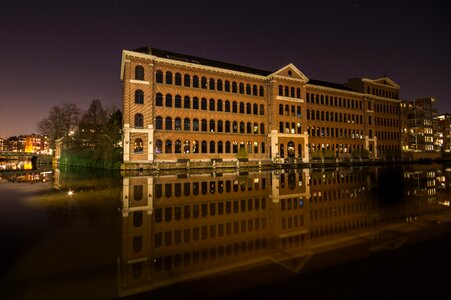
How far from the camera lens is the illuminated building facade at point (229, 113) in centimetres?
3991

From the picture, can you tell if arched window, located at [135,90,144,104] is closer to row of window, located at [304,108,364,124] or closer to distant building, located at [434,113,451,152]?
row of window, located at [304,108,364,124]

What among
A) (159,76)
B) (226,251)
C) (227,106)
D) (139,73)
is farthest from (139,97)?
(226,251)

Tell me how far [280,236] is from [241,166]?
3408 centimetres

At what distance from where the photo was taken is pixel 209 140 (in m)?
45.8

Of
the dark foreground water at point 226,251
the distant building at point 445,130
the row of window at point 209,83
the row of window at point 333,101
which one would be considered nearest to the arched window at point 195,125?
the row of window at point 209,83

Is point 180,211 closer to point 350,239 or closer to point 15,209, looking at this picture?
point 350,239

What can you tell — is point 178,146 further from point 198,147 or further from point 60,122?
point 60,122

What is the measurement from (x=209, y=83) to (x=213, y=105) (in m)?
3.84

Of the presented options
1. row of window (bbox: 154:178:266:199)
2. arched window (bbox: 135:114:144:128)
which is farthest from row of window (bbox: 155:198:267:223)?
arched window (bbox: 135:114:144:128)

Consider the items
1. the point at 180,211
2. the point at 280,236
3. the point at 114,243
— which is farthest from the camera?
the point at 180,211

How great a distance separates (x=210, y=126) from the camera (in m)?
46.5

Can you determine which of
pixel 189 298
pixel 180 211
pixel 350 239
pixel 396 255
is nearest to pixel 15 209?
pixel 180 211

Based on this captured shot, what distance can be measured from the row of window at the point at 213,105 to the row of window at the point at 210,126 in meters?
2.20

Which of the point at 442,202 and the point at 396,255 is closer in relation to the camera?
the point at 396,255
